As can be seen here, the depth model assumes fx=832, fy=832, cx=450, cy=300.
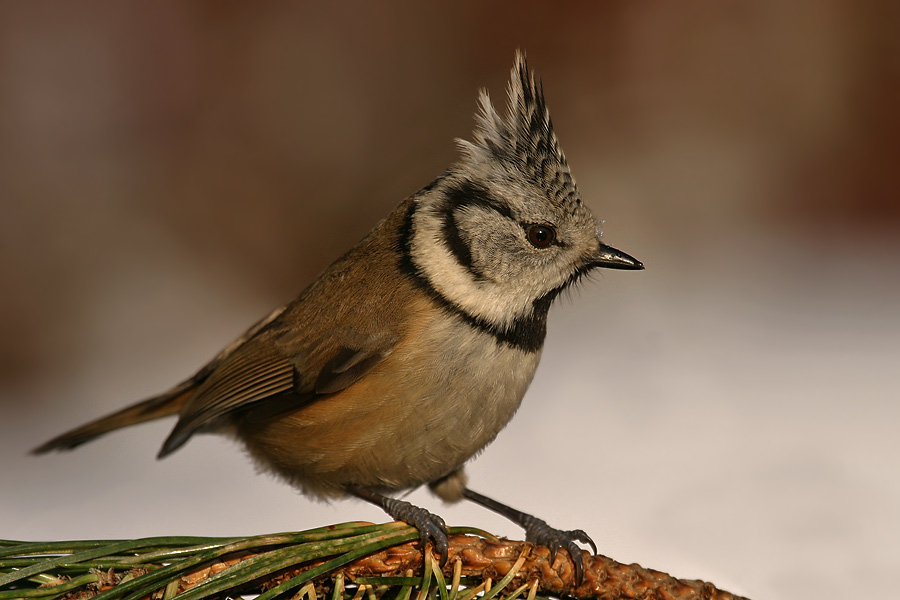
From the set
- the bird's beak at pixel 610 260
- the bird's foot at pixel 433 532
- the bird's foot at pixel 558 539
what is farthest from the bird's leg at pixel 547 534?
the bird's beak at pixel 610 260

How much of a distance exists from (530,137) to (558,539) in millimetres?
961

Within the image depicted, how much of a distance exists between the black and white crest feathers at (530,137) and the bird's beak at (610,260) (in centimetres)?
14

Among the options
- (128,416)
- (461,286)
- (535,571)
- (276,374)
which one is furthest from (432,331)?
(128,416)

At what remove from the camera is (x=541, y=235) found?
6.70 feet

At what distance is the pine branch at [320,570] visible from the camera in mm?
1276

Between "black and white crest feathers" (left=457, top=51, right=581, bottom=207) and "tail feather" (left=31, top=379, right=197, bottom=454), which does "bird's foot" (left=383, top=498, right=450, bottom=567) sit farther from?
"tail feather" (left=31, top=379, right=197, bottom=454)

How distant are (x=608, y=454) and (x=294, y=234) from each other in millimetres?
1846

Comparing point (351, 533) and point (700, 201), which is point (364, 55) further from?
point (351, 533)

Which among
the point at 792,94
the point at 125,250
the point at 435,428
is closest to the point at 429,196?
the point at 435,428

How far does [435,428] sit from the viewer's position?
188 centimetres

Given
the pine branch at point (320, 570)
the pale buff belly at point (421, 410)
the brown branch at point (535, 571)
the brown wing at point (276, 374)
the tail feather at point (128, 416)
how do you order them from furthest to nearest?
the tail feather at point (128, 416) < the brown wing at point (276, 374) < the pale buff belly at point (421, 410) < the brown branch at point (535, 571) < the pine branch at point (320, 570)

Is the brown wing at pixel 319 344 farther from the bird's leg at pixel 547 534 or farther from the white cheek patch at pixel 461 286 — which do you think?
the bird's leg at pixel 547 534

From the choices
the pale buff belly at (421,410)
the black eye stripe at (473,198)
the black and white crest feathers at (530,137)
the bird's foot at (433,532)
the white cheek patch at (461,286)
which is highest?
the black and white crest feathers at (530,137)

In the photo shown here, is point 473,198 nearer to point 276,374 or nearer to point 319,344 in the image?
point 319,344
